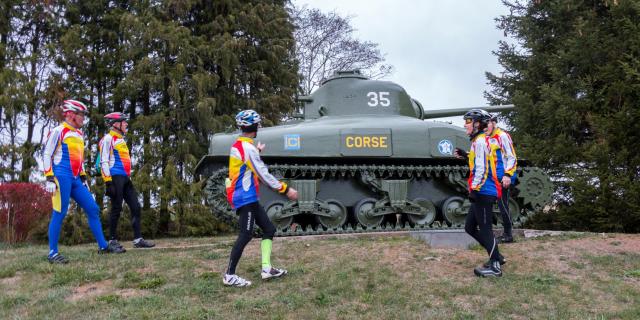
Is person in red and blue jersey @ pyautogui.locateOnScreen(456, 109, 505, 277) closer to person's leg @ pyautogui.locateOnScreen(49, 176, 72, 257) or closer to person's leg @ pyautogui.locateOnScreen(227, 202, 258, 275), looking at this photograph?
person's leg @ pyautogui.locateOnScreen(227, 202, 258, 275)

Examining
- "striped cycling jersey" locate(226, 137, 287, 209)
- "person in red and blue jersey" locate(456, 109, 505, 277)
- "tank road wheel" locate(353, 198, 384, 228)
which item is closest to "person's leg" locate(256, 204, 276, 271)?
"striped cycling jersey" locate(226, 137, 287, 209)

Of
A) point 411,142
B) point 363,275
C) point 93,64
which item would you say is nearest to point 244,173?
point 363,275

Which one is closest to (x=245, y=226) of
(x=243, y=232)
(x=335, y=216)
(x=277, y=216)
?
(x=243, y=232)

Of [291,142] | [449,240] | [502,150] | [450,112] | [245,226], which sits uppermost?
[450,112]

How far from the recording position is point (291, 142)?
9219mm

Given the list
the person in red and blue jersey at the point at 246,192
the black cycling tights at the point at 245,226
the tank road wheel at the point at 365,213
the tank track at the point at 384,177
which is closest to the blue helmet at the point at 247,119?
the person in red and blue jersey at the point at 246,192

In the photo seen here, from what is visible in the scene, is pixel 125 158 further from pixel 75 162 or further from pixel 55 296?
pixel 55 296

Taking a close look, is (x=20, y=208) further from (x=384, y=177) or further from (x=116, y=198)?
(x=384, y=177)

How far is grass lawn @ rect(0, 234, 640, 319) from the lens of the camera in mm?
4609

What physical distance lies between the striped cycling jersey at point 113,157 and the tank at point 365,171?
1776 millimetres

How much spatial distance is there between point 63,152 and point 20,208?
6905 millimetres

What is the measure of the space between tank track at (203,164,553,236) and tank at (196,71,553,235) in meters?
0.02

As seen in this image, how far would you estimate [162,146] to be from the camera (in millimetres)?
15383

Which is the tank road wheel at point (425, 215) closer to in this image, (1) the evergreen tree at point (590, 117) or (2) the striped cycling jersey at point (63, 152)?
(1) the evergreen tree at point (590, 117)
